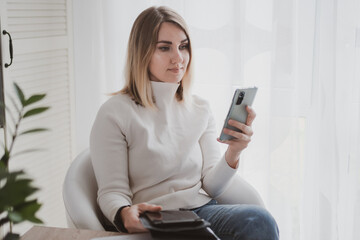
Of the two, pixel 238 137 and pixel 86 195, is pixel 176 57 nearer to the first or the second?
pixel 238 137

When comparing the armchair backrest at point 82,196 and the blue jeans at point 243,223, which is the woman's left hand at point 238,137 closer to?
the blue jeans at point 243,223

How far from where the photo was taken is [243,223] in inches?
59.6

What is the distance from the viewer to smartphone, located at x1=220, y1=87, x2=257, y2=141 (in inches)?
60.1

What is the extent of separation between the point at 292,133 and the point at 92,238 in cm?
108

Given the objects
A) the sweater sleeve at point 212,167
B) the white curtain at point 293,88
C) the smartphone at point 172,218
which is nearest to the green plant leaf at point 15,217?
the smartphone at point 172,218

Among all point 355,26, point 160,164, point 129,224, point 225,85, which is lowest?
point 129,224

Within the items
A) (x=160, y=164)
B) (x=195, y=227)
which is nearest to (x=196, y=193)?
(x=160, y=164)

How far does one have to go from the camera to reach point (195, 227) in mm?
1201

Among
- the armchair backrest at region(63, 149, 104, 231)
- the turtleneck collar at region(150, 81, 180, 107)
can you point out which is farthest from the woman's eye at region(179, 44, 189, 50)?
the armchair backrest at region(63, 149, 104, 231)

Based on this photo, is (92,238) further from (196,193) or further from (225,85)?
(225,85)

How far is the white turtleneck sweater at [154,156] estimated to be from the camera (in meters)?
1.58

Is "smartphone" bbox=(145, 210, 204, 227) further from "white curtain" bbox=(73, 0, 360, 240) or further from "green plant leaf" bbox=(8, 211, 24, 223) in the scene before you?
"white curtain" bbox=(73, 0, 360, 240)

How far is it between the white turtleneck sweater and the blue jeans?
12 centimetres

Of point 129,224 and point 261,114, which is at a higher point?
point 261,114
